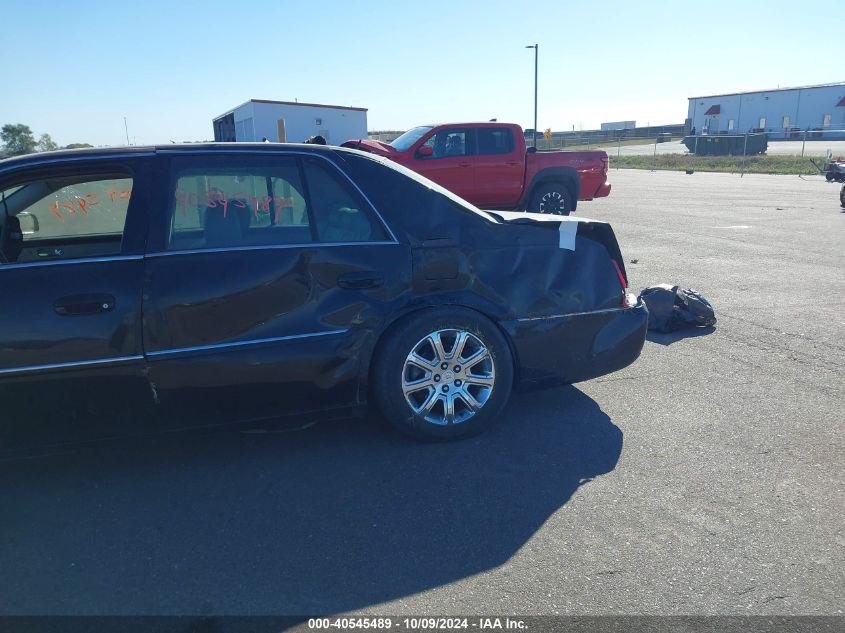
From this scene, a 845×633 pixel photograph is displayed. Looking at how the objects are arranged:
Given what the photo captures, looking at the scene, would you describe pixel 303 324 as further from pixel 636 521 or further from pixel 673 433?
pixel 673 433

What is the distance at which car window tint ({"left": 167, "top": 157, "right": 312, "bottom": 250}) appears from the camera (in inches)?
149

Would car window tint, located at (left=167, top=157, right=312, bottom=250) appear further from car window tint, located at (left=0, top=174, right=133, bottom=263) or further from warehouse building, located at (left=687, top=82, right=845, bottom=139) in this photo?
warehouse building, located at (left=687, top=82, right=845, bottom=139)

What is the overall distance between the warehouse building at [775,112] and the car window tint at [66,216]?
67975 millimetres

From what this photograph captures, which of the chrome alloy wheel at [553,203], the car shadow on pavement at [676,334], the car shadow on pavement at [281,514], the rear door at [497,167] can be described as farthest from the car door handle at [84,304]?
the chrome alloy wheel at [553,203]

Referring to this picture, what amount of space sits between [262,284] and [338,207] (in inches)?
25.0

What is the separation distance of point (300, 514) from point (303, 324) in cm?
100

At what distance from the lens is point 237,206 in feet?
12.8

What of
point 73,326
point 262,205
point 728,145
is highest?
point 262,205

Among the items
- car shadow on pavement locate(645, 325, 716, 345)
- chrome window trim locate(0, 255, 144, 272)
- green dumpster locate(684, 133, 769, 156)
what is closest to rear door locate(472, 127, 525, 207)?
car shadow on pavement locate(645, 325, 716, 345)

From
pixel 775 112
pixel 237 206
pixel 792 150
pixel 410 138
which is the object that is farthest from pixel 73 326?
pixel 775 112

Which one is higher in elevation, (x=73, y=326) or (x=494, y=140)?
(x=494, y=140)

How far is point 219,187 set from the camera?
3889 mm

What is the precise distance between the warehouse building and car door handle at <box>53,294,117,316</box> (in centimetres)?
6853

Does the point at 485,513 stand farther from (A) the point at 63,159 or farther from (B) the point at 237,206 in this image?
(A) the point at 63,159
